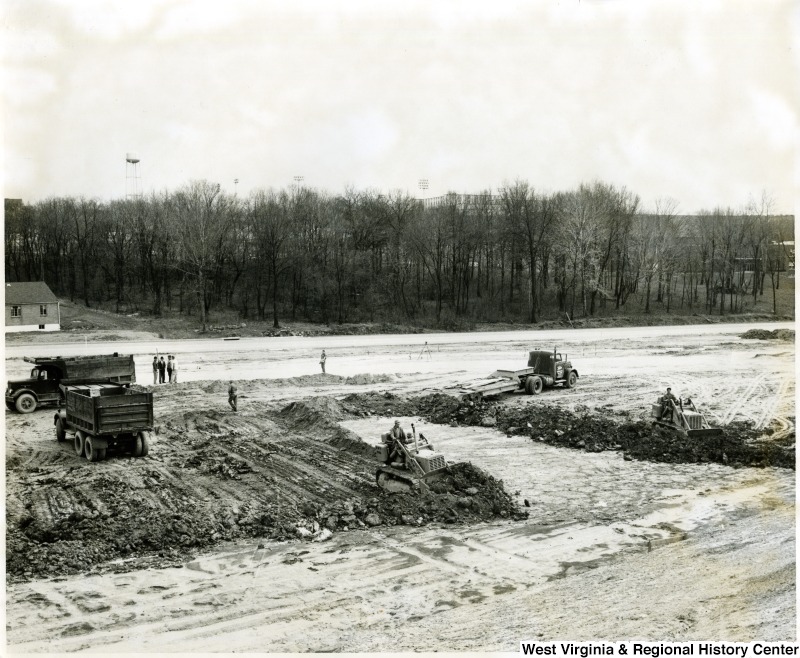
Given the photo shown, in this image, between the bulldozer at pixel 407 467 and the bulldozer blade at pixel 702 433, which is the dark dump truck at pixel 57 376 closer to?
the bulldozer at pixel 407 467

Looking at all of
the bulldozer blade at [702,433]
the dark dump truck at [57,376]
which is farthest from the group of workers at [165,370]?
the bulldozer blade at [702,433]

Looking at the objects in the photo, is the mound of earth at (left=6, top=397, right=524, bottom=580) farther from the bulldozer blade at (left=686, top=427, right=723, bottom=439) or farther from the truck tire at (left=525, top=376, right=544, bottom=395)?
the truck tire at (left=525, top=376, right=544, bottom=395)

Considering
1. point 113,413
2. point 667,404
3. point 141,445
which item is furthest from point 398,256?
point 113,413

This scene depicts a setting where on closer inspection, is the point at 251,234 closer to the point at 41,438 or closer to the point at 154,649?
the point at 41,438

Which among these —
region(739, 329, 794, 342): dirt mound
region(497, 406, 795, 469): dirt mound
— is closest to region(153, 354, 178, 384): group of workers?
region(497, 406, 795, 469): dirt mound

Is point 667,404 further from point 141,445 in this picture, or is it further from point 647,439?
point 141,445

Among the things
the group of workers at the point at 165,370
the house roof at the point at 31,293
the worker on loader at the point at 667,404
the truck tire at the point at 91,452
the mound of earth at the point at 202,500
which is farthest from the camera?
the group of workers at the point at 165,370
